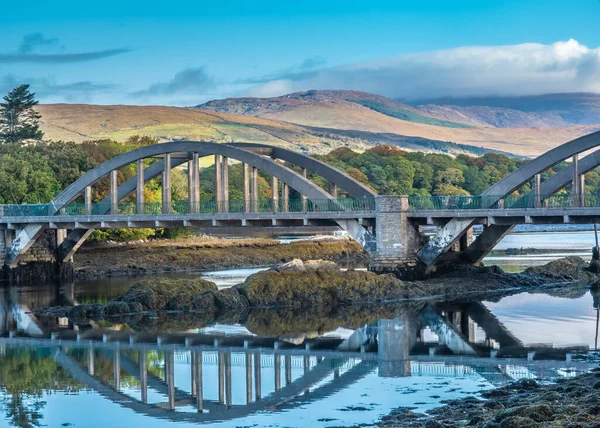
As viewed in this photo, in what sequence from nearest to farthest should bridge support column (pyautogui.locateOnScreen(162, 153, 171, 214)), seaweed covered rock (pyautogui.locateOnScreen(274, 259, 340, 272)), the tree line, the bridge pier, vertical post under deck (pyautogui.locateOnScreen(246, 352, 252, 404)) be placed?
vertical post under deck (pyautogui.locateOnScreen(246, 352, 252, 404)) < seaweed covered rock (pyautogui.locateOnScreen(274, 259, 340, 272)) < bridge support column (pyautogui.locateOnScreen(162, 153, 171, 214)) < the bridge pier < the tree line

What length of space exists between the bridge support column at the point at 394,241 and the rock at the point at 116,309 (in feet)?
46.0

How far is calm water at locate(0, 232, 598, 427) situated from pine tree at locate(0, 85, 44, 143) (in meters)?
99.9

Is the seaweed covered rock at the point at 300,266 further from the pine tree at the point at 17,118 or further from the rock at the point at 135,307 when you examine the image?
the pine tree at the point at 17,118

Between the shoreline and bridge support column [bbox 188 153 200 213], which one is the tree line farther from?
bridge support column [bbox 188 153 200 213]

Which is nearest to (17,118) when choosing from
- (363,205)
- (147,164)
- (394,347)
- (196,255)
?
(147,164)

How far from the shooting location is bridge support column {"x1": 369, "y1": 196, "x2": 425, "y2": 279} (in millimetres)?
55656

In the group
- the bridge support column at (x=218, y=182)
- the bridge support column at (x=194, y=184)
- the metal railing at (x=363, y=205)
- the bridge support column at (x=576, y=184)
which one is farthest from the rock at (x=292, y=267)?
the bridge support column at (x=194, y=184)

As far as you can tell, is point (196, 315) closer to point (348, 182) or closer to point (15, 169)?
point (348, 182)

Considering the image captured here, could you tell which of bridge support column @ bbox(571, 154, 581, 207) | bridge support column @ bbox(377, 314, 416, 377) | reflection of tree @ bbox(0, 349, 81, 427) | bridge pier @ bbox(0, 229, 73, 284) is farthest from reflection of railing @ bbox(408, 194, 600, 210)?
reflection of tree @ bbox(0, 349, 81, 427)

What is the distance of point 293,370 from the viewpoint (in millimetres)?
33312

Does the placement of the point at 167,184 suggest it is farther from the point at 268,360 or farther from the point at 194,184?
the point at 268,360

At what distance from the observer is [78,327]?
4453 centimetres

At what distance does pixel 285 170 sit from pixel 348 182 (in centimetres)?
358

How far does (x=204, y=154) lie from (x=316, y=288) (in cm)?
1828
